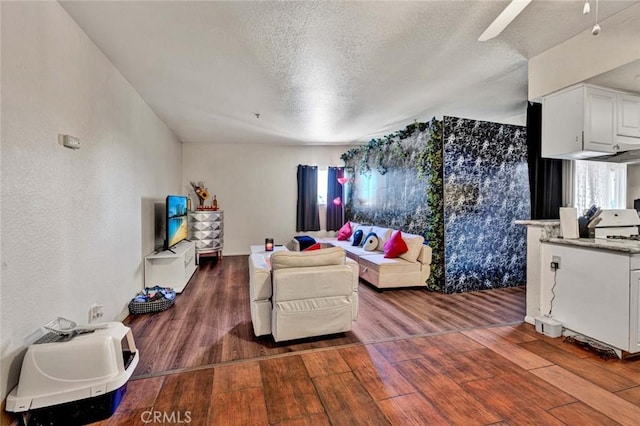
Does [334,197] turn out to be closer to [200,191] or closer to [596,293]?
[200,191]

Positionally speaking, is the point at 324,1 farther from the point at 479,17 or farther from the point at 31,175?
the point at 31,175

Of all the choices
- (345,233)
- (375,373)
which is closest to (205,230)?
(345,233)

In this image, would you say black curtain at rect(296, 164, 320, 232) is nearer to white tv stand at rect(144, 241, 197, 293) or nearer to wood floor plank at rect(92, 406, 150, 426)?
white tv stand at rect(144, 241, 197, 293)

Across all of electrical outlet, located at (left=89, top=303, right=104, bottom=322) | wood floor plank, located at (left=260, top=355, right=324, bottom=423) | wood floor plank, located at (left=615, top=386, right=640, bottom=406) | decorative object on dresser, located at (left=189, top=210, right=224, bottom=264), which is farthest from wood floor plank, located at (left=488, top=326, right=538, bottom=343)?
decorative object on dresser, located at (left=189, top=210, right=224, bottom=264)

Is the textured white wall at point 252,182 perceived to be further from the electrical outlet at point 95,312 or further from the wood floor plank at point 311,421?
the wood floor plank at point 311,421

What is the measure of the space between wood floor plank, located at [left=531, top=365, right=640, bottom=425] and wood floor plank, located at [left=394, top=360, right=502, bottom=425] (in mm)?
661

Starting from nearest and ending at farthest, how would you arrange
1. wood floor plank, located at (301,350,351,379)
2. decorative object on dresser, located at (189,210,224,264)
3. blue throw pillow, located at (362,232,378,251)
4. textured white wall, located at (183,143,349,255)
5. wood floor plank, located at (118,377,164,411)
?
wood floor plank, located at (118,377,164,411) < wood floor plank, located at (301,350,351,379) < blue throw pillow, located at (362,232,378,251) < decorative object on dresser, located at (189,210,224,264) < textured white wall, located at (183,143,349,255)

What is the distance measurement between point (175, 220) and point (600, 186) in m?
5.89

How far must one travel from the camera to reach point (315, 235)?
750 cm

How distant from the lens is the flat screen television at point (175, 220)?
4.21m

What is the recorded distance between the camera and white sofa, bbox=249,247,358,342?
2559 mm

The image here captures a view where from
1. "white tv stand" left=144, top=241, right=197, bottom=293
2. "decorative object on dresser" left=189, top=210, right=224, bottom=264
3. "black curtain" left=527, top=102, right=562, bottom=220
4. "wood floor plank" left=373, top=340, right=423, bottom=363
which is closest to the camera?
"wood floor plank" left=373, top=340, right=423, bottom=363

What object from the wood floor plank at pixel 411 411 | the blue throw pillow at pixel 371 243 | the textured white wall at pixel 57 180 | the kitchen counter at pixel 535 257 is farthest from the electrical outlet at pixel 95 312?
the kitchen counter at pixel 535 257

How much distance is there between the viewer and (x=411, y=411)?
178 cm
